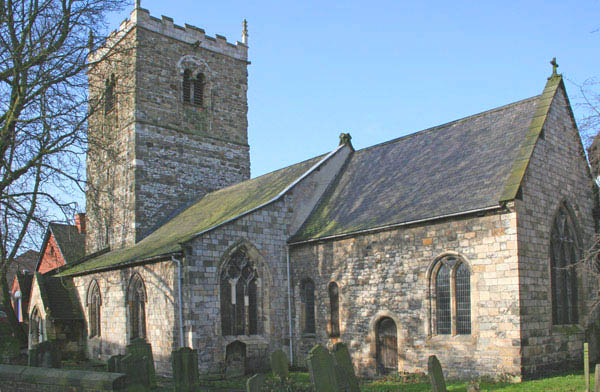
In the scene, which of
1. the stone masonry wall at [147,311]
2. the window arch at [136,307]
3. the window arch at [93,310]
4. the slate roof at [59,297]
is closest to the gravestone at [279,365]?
the stone masonry wall at [147,311]

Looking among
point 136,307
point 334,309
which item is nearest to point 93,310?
point 136,307

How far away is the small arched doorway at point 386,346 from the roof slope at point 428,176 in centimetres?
310

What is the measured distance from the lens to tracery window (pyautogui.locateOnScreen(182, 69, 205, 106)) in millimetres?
30438

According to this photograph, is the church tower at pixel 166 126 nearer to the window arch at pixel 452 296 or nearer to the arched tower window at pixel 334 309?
the arched tower window at pixel 334 309

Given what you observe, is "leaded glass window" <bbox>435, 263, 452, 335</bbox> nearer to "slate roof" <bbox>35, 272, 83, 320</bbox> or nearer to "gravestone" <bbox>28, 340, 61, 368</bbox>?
"gravestone" <bbox>28, 340, 61, 368</bbox>

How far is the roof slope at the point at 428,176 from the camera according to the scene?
55.8 ft

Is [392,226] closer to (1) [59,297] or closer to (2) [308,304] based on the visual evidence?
(2) [308,304]

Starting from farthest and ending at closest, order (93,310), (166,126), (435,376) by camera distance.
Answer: (166,126) < (93,310) < (435,376)

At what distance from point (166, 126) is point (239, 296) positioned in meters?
12.0

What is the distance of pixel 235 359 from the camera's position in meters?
19.4

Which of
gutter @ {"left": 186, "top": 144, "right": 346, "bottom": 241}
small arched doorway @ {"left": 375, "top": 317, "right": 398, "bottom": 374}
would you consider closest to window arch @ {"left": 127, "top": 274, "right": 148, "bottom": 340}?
gutter @ {"left": 186, "top": 144, "right": 346, "bottom": 241}

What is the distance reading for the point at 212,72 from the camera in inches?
1233

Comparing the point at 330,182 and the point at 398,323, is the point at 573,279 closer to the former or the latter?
the point at 398,323

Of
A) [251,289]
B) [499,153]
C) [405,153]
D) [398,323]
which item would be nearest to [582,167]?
[499,153]
